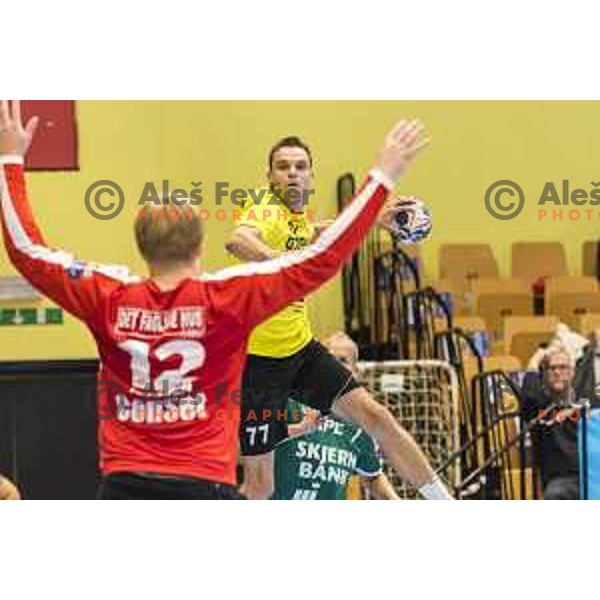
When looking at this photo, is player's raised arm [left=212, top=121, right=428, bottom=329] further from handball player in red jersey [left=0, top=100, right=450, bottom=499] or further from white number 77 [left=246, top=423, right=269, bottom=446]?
white number 77 [left=246, top=423, right=269, bottom=446]

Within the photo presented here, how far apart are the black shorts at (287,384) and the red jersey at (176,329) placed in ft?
6.66

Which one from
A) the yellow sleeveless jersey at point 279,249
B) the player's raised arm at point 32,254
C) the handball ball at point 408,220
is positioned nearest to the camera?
the player's raised arm at point 32,254

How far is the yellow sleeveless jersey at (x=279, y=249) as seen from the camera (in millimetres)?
5746

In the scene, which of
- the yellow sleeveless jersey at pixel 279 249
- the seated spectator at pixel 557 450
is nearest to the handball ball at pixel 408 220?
the yellow sleeveless jersey at pixel 279 249

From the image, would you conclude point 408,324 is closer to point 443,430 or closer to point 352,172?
point 443,430

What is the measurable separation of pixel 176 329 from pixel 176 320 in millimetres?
23

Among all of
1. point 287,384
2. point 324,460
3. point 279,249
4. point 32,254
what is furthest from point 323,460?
point 32,254

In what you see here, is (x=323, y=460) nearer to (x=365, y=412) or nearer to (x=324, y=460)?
(x=324, y=460)

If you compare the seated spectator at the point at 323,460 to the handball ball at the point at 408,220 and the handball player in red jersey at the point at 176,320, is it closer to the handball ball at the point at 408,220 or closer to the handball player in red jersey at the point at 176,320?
the handball ball at the point at 408,220

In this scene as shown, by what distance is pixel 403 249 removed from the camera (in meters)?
10.3

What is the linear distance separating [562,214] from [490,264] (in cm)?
78
